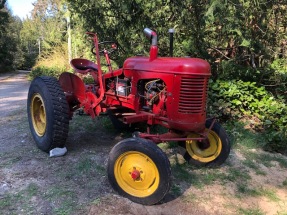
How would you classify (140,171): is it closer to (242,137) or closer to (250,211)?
(250,211)

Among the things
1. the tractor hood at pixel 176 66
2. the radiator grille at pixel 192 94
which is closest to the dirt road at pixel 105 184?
the radiator grille at pixel 192 94

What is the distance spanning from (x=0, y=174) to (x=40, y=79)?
4.61 ft

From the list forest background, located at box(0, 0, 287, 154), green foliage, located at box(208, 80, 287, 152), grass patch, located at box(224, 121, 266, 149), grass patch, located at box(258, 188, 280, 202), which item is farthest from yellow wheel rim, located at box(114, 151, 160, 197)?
green foliage, located at box(208, 80, 287, 152)

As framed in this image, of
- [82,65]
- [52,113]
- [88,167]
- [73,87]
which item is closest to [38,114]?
[73,87]

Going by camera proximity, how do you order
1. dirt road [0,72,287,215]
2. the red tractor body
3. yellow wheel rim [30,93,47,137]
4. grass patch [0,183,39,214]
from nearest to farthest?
grass patch [0,183,39,214] < dirt road [0,72,287,215] < the red tractor body < yellow wheel rim [30,93,47,137]

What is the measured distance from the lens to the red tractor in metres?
3.04

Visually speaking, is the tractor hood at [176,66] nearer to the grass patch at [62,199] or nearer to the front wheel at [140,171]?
the front wheel at [140,171]

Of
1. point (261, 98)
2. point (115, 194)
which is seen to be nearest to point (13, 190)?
point (115, 194)

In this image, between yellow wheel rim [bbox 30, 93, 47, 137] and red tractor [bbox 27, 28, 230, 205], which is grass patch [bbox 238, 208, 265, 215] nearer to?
red tractor [bbox 27, 28, 230, 205]

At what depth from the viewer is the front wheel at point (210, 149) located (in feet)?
12.7

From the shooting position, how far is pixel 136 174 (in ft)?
10.00

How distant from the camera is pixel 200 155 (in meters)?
4.00

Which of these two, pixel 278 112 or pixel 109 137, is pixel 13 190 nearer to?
pixel 109 137

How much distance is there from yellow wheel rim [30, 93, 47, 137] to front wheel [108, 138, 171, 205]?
1.79 metres
